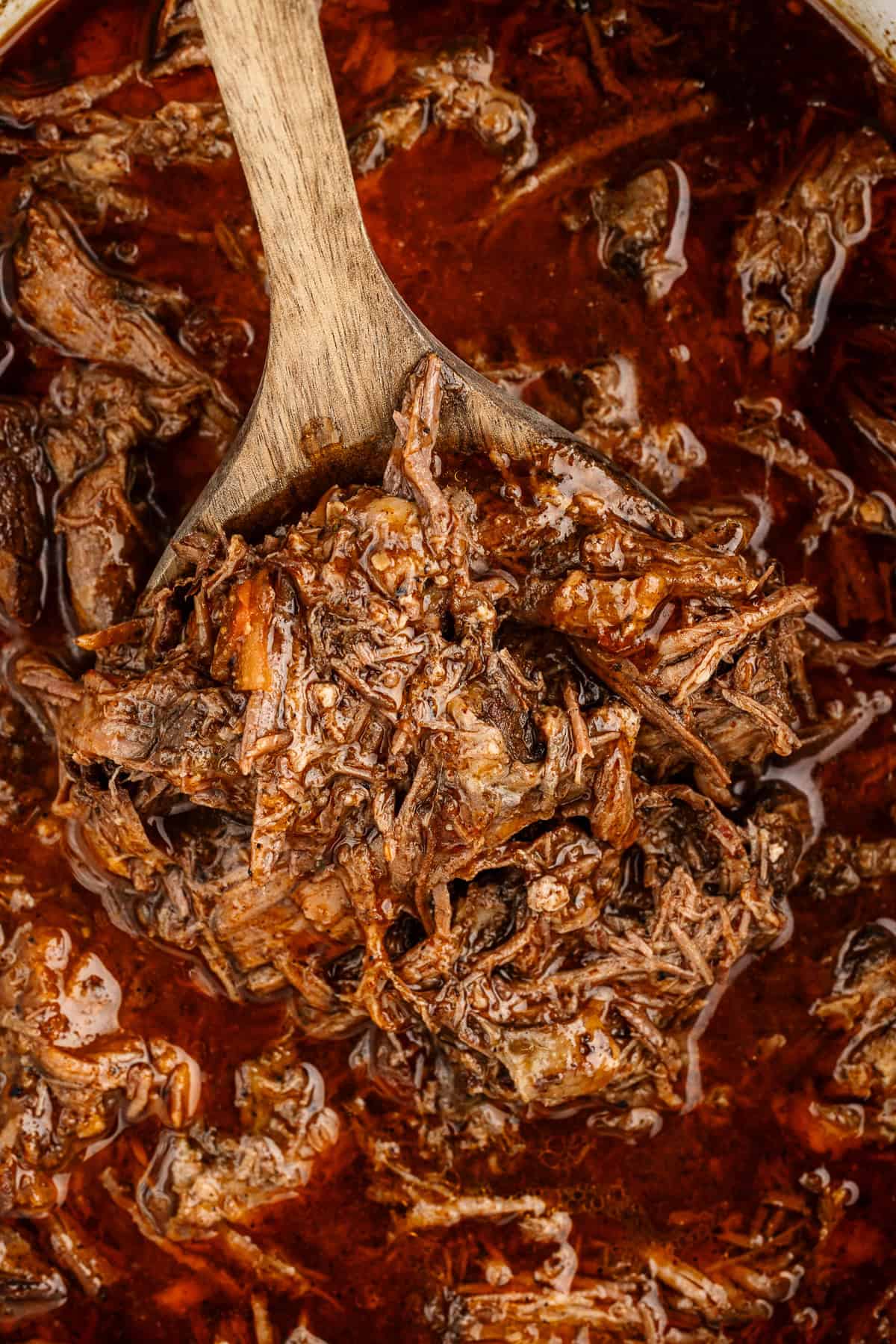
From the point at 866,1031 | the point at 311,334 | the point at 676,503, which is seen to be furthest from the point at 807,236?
the point at 866,1031

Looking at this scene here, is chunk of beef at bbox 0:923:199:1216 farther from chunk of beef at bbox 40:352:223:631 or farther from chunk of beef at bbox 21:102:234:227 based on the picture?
chunk of beef at bbox 21:102:234:227

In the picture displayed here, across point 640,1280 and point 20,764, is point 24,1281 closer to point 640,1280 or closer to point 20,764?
point 20,764

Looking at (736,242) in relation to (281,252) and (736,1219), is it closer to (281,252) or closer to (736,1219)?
(281,252)

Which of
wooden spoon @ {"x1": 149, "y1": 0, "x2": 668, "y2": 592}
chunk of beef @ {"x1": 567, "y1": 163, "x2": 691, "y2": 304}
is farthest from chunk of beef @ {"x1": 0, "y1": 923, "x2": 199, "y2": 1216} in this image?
chunk of beef @ {"x1": 567, "y1": 163, "x2": 691, "y2": 304}

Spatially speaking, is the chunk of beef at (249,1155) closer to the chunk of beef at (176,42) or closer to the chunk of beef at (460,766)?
the chunk of beef at (460,766)

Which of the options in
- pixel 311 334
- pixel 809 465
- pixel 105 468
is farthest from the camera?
pixel 809 465

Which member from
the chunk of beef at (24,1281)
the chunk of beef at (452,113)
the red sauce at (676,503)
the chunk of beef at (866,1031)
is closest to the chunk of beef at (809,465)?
the red sauce at (676,503)

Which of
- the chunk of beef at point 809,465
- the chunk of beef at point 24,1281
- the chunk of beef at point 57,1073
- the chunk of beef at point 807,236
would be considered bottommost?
the chunk of beef at point 24,1281
